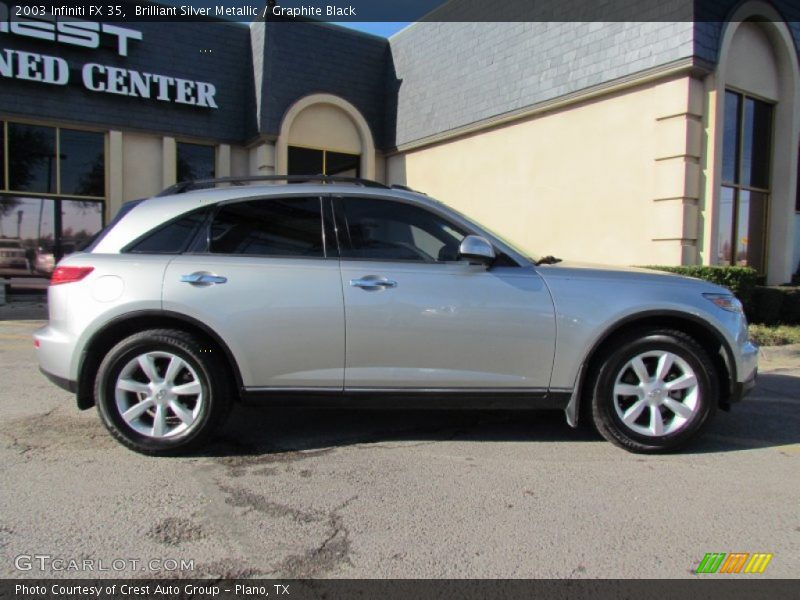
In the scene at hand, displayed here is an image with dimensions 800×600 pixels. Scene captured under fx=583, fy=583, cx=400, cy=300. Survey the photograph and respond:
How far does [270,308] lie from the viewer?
3781 mm

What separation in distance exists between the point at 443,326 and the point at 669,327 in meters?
1.60

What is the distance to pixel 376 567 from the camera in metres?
2.62

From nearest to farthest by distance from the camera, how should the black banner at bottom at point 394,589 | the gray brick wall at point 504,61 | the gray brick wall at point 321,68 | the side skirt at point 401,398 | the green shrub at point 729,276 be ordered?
the black banner at bottom at point 394,589, the side skirt at point 401,398, the green shrub at point 729,276, the gray brick wall at point 504,61, the gray brick wall at point 321,68

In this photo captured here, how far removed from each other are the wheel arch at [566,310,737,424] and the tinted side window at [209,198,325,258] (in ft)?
6.44

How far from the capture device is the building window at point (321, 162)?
46.9 feet

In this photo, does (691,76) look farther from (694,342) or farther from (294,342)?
(294,342)

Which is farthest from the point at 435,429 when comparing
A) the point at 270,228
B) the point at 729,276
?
the point at 729,276

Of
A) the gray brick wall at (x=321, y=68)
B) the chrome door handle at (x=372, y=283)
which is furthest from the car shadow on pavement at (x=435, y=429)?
the gray brick wall at (x=321, y=68)

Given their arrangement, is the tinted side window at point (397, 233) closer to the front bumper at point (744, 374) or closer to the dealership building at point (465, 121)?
the front bumper at point (744, 374)

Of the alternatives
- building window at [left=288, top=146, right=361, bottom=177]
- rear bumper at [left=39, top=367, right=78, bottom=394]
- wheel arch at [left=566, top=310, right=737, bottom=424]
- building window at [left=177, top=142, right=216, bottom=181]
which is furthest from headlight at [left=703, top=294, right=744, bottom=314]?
building window at [left=177, top=142, right=216, bottom=181]

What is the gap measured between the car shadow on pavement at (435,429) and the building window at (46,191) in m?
10.0

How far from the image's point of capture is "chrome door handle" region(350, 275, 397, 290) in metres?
3.82

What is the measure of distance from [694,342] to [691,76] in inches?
276

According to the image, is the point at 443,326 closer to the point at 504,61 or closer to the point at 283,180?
the point at 283,180
